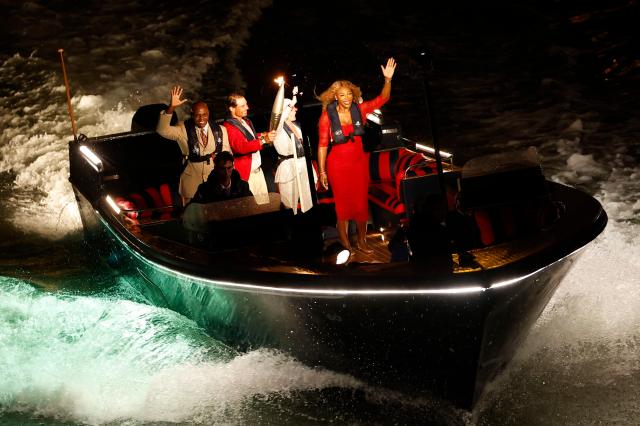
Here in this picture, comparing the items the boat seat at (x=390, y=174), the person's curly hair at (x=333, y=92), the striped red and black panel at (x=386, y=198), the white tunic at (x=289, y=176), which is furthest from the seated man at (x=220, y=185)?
the striped red and black panel at (x=386, y=198)

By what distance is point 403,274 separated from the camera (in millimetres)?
4043

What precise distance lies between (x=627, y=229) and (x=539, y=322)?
8.19 feet

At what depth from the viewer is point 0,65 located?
15.0 m

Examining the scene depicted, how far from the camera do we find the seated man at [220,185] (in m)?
4.87

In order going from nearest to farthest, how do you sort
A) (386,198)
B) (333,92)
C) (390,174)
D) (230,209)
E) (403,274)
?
(403,274)
(230,209)
(333,92)
(386,198)
(390,174)

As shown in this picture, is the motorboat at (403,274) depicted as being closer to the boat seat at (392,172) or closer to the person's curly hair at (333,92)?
the boat seat at (392,172)

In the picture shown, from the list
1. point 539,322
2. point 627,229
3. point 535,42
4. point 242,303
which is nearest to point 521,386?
point 539,322

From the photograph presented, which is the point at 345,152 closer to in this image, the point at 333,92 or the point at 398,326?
the point at 333,92

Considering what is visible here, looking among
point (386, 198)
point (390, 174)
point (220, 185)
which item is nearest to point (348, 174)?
point (386, 198)

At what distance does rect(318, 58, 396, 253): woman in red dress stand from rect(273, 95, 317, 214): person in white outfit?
24 cm

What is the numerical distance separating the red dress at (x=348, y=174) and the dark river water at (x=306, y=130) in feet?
1.71

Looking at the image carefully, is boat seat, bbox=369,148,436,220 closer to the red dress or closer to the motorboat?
the motorboat

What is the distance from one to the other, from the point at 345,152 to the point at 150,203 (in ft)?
6.03

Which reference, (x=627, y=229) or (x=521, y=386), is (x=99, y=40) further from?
(x=521, y=386)
